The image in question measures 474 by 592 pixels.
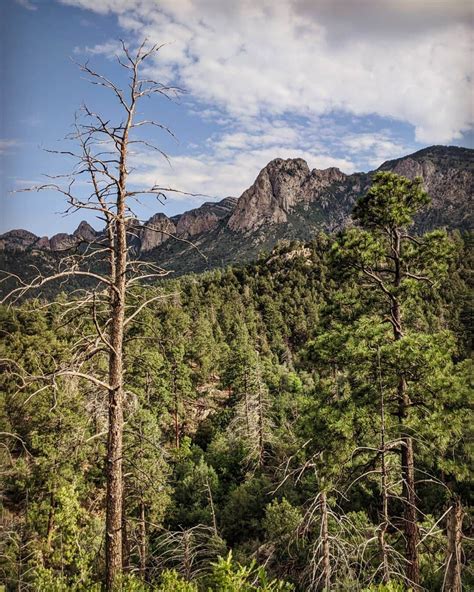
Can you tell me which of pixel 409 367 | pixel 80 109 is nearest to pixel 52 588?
pixel 80 109

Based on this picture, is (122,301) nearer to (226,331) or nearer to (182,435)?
(182,435)

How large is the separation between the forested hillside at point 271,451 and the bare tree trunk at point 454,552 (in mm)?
18

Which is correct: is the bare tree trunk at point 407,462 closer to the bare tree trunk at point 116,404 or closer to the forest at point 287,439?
the forest at point 287,439

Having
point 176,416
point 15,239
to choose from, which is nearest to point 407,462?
point 15,239

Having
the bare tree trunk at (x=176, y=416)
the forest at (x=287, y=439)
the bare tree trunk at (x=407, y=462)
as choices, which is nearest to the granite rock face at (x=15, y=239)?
the forest at (x=287, y=439)

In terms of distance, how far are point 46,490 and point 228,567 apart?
18.9 metres

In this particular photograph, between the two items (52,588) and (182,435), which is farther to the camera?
(182,435)

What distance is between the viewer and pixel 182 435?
35.7 metres

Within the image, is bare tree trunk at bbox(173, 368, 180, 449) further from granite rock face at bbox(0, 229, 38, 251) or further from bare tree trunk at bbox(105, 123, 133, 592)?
bare tree trunk at bbox(105, 123, 133, 592)

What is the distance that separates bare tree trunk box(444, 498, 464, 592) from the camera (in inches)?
157

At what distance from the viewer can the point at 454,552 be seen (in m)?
4.10

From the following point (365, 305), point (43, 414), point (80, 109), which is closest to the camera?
point (80, 109)

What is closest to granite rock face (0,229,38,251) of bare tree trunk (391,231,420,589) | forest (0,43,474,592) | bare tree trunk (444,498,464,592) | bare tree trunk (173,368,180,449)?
forest (0,43,474,592)

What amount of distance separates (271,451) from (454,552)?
24.9 meters
